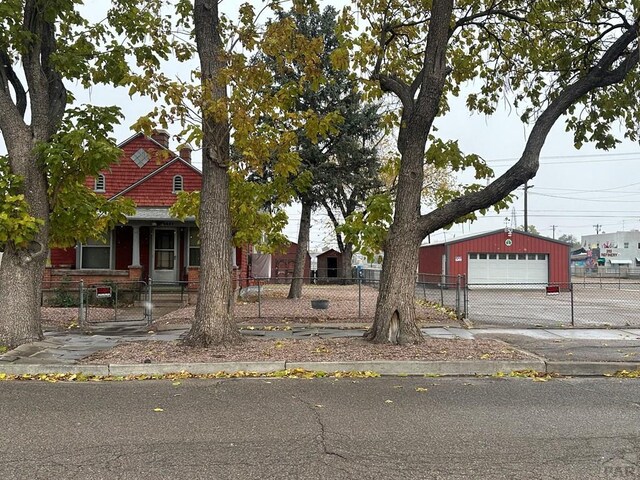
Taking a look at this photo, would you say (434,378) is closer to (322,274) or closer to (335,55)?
(335,55)

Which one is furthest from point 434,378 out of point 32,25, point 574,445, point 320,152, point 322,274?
point 322,274

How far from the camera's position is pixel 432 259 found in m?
38.0

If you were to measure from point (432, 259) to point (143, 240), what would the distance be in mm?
22405

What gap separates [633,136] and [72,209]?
1183 centimetres

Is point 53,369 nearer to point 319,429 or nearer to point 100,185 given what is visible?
point 319,429

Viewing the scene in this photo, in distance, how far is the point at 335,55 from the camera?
988 centimetres

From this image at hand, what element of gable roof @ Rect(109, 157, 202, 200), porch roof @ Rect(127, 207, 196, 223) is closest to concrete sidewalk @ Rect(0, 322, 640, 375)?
porch roof @ Rect(127, 207, 196, 223)

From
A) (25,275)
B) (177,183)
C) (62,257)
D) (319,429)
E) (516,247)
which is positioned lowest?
(319,429)

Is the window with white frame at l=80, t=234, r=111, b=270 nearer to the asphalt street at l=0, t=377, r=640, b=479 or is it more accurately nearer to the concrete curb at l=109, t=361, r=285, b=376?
the concrete curb at l=109, t=361, r=285, b=376

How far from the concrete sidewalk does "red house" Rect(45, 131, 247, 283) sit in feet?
24.3

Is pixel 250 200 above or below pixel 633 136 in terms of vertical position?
below

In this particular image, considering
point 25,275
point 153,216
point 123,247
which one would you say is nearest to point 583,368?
point 25,275

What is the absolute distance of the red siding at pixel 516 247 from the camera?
3450 cm

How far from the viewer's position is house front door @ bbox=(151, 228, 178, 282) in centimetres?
2127
